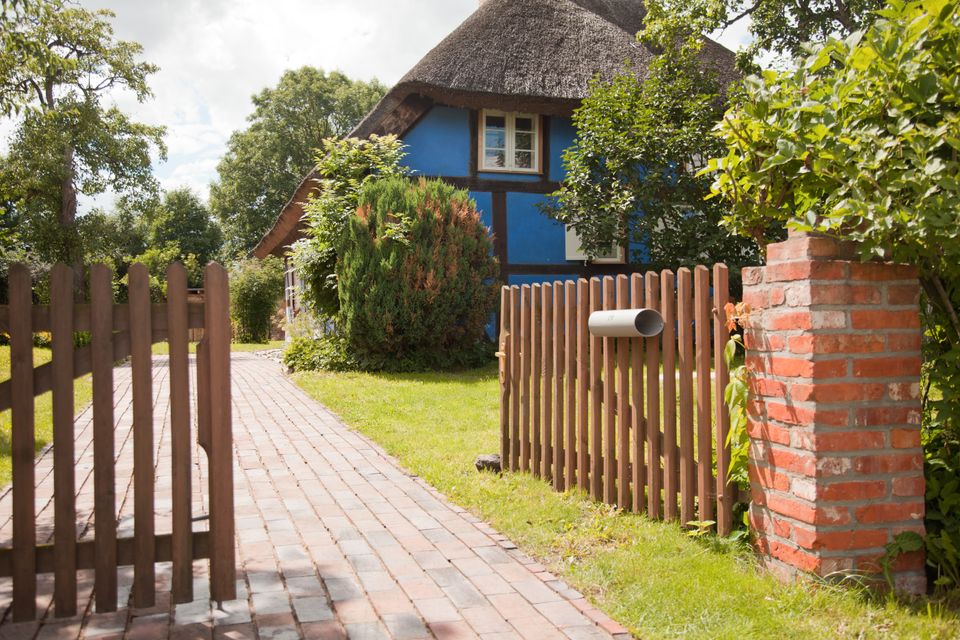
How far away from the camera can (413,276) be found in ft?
37.1

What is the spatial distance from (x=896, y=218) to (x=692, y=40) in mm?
11496

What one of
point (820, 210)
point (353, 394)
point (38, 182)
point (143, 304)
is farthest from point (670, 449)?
point (38, 182)

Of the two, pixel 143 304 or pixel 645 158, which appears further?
pixel 645 158

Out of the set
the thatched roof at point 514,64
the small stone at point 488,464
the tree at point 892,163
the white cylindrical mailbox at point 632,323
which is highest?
the thatched roof at point 514,64

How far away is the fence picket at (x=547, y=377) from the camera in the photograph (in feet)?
15.6

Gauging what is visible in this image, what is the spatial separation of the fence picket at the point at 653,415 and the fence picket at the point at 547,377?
3.23ft

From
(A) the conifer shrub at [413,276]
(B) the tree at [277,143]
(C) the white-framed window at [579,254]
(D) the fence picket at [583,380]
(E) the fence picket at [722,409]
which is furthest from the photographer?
(B) the tree at [277,143]

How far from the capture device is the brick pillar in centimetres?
289

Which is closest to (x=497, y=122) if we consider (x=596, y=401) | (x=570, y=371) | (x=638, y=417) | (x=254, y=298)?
(x=570, y=371)

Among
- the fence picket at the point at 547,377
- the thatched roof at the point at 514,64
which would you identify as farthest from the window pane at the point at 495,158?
the fence picket at the point at 547,377

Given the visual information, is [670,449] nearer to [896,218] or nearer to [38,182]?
[896,218]

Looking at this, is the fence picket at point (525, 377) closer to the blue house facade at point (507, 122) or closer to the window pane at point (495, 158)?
the blue house facade at point (507, 122)

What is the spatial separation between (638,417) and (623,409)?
0.14m

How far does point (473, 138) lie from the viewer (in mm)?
14391
